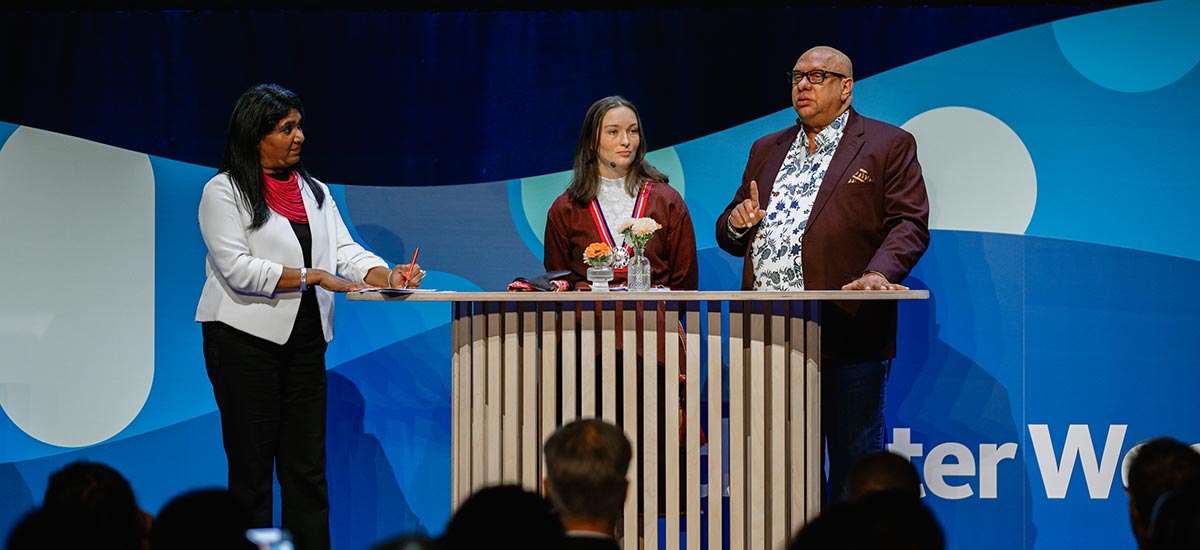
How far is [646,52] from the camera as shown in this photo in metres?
5.75

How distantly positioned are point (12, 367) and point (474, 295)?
286 cm

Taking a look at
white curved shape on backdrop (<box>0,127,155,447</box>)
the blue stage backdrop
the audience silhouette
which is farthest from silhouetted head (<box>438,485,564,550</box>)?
white curved shape on backdrop (<box>0,127,155,447</box>)

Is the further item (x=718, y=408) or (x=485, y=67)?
(x=485, y=67)

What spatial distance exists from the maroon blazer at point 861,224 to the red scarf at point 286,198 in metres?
1.66

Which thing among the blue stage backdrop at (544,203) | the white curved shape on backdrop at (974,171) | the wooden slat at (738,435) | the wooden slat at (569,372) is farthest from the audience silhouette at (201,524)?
the white curved shape on backdrop at (974,171)

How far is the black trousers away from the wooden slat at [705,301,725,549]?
5.33ft

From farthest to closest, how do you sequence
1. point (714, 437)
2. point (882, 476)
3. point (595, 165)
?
1. point (595, 165)
2. point (714, 437)
3. point (882, 476)

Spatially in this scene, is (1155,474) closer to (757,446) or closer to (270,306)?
(757,446)

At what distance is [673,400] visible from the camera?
4.12 metres

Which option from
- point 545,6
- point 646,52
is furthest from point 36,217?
point 646,52

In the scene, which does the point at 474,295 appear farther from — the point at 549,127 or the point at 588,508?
the point at 549,127

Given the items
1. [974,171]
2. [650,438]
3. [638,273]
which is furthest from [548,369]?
[974,171]

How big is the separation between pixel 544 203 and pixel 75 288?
7.13 feet

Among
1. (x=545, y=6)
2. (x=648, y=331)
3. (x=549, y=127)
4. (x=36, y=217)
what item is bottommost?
(x=648, y=331)
